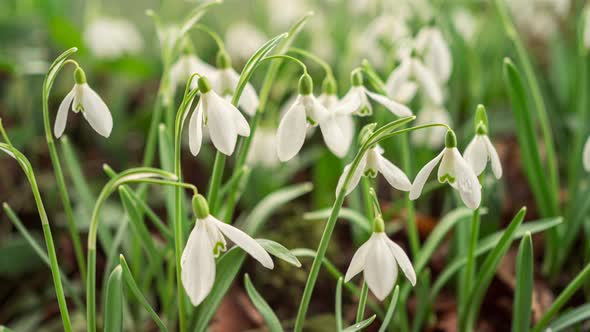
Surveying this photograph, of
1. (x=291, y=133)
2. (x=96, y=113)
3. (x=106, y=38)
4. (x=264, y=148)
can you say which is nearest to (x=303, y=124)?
(x=291, y=133)

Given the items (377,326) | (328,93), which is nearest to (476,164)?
(328,93)

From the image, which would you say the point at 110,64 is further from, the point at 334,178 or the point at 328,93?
the point at 328,93

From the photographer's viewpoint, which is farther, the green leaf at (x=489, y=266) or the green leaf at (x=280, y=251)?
the green leaf at (x=489, y=266)

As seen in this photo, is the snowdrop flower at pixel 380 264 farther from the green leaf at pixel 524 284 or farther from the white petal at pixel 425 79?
the white petal at pixel 425 79

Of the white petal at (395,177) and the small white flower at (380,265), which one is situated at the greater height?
the white petal at (395,177)

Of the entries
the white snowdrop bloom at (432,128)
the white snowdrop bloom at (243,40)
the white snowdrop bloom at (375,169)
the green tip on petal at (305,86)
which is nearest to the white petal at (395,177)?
the white snowdrop bloom at (375,169)

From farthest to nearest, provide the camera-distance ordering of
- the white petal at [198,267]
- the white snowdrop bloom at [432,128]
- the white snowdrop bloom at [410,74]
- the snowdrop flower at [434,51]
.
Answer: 1. the white snowdrop bloom at [432,128]
2. the snowdrop flower at [434,51]
3. the white snowdrop bloom at [410,74]
4. the white petal at [198,267]

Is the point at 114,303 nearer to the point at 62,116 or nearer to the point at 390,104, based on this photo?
the point at 62,116

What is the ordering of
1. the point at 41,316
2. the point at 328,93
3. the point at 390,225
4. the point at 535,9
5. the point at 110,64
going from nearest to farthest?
the point at 328,93
the point at 41,316
the point at 390,225
the point at 110,64
the point at 535,9
